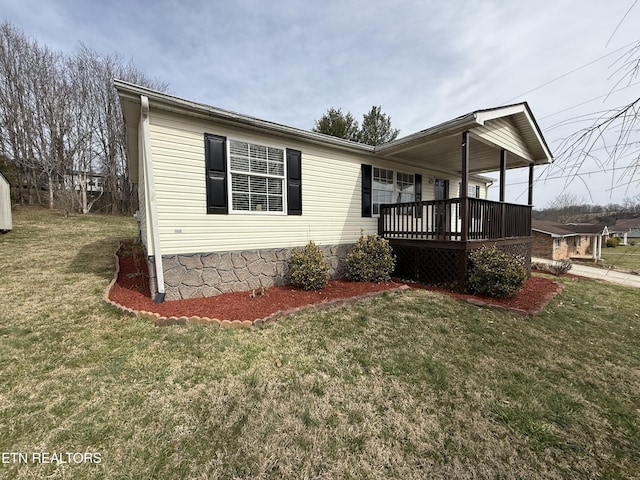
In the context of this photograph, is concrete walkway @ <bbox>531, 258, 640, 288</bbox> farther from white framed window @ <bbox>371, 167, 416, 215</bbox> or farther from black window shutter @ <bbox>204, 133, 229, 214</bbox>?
black window shutter @ <bbox>204, 133, 229, 214</bbox>

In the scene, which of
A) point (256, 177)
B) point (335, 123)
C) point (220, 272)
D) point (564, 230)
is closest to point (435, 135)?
point (256, 177)

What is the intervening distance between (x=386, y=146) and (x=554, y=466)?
6.84 m

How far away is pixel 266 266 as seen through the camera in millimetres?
5965

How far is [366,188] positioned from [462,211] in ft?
8.68

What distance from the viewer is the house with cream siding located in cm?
476

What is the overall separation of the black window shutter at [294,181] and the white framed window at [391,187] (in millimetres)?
2645

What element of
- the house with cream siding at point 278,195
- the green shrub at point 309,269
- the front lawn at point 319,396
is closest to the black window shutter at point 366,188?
the house with cream siding at point 278,195

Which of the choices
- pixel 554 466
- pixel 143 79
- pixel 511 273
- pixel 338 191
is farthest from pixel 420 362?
pixel 143 79

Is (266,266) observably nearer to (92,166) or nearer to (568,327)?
(568,327)

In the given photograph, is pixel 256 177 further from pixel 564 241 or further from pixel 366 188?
pixel 564 241

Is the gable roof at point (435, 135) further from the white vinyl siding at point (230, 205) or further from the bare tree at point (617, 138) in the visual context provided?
the bare tree at point (617, 138)

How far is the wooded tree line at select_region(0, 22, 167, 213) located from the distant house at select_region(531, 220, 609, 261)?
101 feet

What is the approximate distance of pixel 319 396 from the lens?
2.57 m

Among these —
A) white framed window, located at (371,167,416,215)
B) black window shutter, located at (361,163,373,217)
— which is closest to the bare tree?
black window shutter, located at (361,163,373,217)
